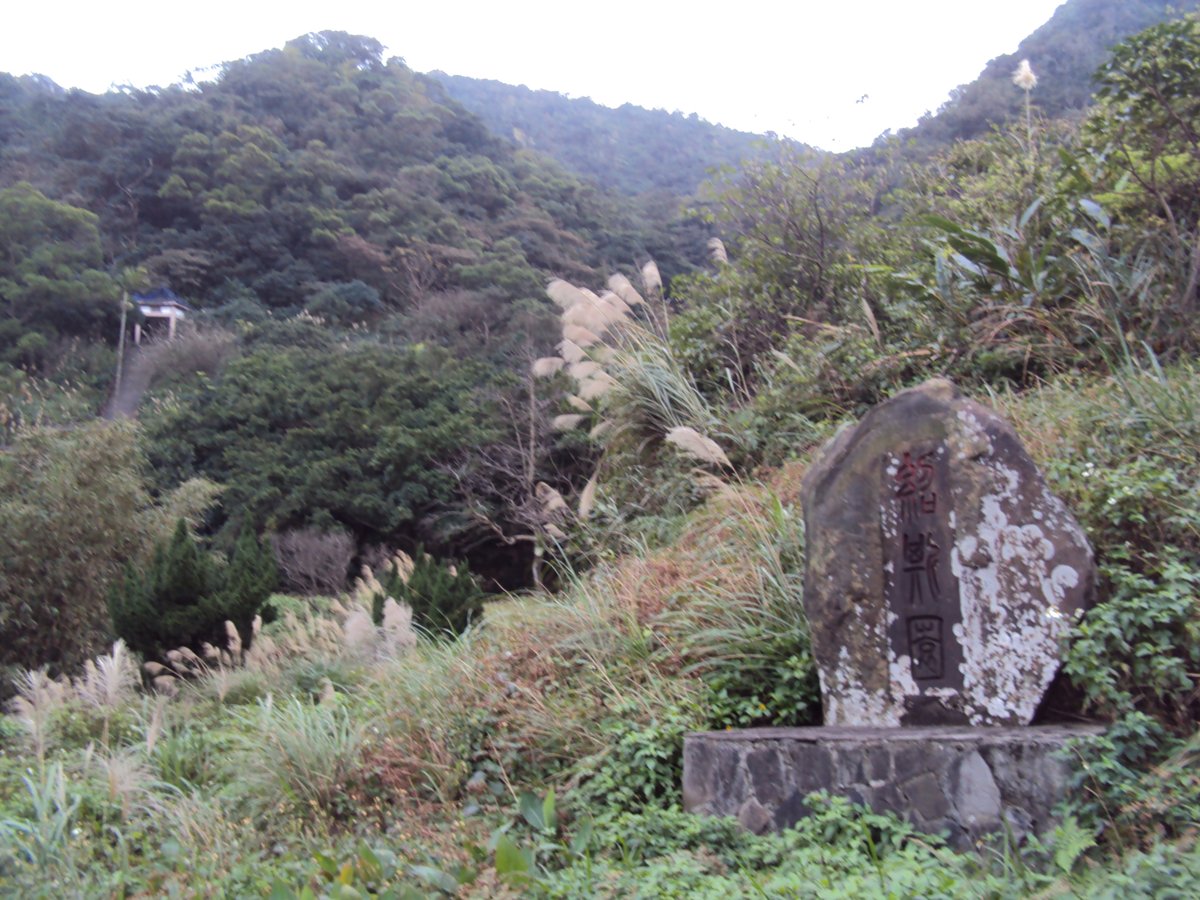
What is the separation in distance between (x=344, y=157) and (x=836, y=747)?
35.3 meters

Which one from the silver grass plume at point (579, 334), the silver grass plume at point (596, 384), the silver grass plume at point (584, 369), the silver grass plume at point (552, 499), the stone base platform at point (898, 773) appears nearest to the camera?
the stone base platform at point (898, 773)

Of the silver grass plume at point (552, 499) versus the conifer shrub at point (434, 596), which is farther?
the conifer shrub at point (434, 596)

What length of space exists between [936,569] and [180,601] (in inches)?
273

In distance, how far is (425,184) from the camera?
3372cm

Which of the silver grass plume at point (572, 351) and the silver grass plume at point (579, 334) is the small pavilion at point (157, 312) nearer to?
the silver grass plume at point (572, 351)

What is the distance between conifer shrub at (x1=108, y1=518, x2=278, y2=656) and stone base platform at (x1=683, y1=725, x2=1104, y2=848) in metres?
5.98

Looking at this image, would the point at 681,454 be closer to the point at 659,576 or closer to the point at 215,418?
the point at 659,576

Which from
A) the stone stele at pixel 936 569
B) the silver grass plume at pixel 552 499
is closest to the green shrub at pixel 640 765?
the stone stele at pixel 936 569

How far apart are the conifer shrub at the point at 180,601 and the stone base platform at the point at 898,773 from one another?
5.98 metres

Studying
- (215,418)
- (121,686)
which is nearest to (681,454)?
(121,686)

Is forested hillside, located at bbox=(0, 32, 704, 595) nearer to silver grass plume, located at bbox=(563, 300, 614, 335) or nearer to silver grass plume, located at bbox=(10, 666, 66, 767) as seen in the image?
silver grass plume, located at bbox=(563, 300, 614, 335)

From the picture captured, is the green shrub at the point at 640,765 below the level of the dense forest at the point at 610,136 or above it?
below

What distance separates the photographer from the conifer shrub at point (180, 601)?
834 centimetres

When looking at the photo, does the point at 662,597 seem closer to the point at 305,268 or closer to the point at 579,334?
the point at 579,334
